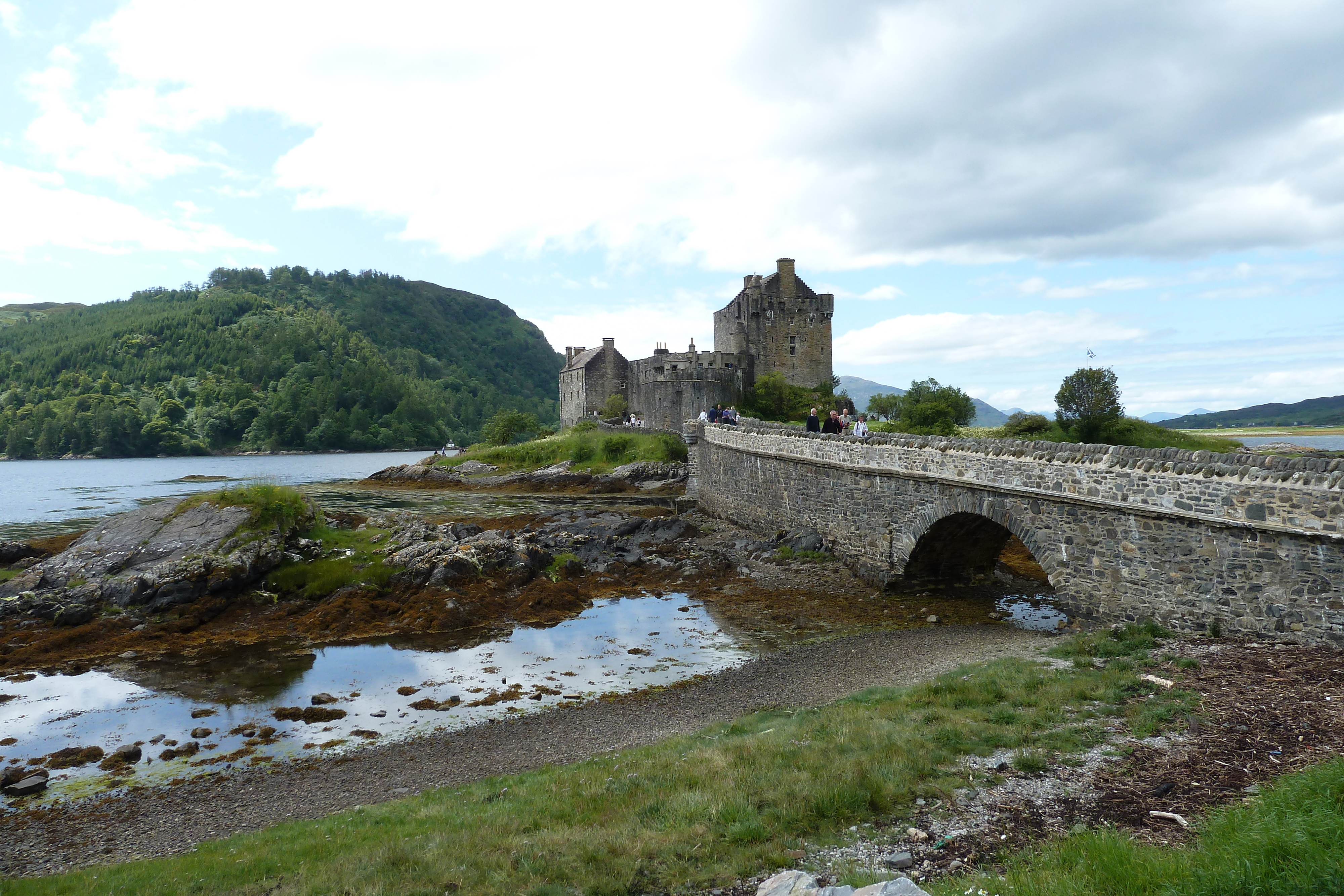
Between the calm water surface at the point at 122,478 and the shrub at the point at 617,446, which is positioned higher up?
the shrub at the point at 617,446

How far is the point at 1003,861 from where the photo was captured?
538cm

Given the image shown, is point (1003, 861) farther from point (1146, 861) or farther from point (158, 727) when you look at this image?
point (158, 727)

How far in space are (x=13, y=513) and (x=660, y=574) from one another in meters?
44.9

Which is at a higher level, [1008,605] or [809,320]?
[809,320]

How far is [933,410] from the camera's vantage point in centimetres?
Result: 4006

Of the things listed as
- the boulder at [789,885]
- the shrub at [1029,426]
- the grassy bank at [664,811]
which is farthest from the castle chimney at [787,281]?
the boulder at [789,885]

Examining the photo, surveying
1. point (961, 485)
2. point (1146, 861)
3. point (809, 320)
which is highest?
point (809, 320)

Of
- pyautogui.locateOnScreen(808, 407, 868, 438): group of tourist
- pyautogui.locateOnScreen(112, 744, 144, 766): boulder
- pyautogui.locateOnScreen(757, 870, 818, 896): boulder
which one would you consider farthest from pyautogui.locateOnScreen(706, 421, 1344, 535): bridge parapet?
pyautogui.locateOnScreen(112, 744, 144, 766): boulder

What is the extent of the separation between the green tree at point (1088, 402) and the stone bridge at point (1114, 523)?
51.2 ft

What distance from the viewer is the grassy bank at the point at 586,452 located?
51.4m

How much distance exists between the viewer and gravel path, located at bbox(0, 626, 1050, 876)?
861 centimetres

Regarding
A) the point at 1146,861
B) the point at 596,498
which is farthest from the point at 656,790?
the point at 596,498

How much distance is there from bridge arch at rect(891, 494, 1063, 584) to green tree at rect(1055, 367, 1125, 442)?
13.9 m

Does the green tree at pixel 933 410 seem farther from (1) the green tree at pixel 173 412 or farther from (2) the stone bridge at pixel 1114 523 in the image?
(1) the green tree at pixel 173 412
